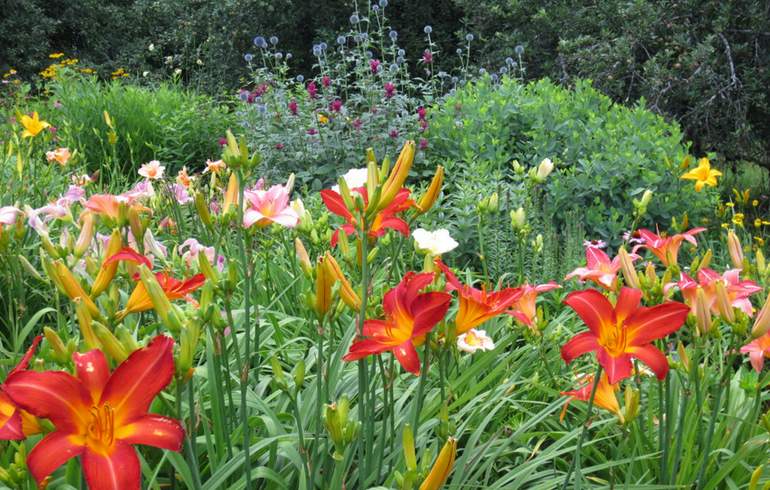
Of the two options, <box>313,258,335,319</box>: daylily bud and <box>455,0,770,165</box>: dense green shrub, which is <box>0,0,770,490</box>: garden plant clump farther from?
<box>455,0,770,165</box>: dense green shrub

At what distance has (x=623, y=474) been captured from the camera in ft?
6.02

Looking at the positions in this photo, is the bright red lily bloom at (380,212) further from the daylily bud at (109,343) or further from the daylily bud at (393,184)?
the daylily bud at (109,343)

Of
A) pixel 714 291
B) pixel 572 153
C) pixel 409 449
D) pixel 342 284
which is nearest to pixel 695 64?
pixel 572 153

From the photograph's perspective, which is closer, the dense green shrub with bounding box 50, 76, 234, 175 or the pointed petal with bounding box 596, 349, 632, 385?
the pointed petal with bounding box 596, 349, 632, 385

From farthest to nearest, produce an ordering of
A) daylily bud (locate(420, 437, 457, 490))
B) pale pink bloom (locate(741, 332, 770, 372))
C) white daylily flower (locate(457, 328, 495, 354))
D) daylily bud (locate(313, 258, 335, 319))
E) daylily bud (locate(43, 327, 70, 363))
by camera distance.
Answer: white daylily flower (locate(457, 328, 495, 354)) → pale pink bloom (locate(741, 332, 770, 372)) → daylily bud (locate(313, 258, 335, 319)) → daylily bud (locate(43, 327, 70, 363)) → daylily bud (locate(420, 437, 457, 490))

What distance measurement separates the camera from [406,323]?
1.14 meters

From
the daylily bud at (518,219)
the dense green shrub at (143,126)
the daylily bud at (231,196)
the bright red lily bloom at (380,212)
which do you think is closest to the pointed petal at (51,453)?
the bright red lily bloom at (380,212)

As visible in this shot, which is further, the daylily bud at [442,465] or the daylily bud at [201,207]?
the daylily bud at [201,207]

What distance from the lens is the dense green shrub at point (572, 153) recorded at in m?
3.99

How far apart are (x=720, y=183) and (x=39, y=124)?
5.54 metres

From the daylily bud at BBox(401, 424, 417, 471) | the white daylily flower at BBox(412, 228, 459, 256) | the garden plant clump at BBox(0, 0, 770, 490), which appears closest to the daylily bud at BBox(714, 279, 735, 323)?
the garden plant clump at BBox(0, 0, 770, 490)

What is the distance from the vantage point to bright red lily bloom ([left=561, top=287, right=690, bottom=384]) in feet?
3.70

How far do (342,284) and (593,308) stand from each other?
0.40 metres

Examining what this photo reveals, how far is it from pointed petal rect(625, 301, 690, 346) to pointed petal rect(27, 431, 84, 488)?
2.63ft
